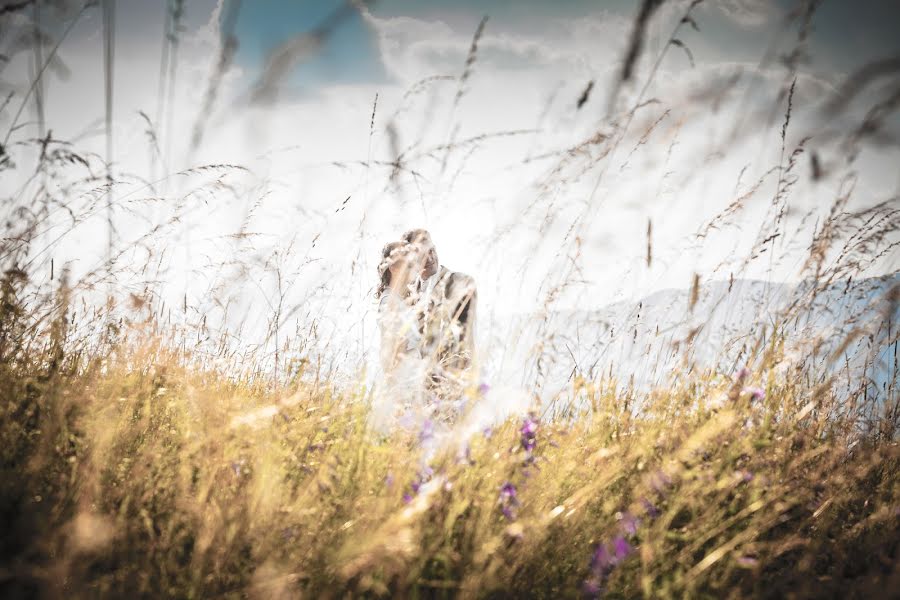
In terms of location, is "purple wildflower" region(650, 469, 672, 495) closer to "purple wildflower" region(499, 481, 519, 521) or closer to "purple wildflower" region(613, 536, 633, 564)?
"purple wildflower" region(613, 536, 633, 564)

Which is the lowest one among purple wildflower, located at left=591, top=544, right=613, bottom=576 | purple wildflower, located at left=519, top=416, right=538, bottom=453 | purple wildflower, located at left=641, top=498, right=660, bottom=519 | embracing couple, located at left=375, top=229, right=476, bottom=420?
purple wildflower, located at left=641, top=498, right=660, bottom=519

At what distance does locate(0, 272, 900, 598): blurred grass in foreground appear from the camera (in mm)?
956

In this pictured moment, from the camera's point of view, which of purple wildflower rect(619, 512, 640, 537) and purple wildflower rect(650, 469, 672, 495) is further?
purple wildflower rect(650, 469, 672, 495)

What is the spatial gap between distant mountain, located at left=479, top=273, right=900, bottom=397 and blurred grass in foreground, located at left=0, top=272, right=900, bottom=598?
20cm

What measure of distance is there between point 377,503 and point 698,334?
1635mm

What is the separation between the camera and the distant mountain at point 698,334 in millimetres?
1765

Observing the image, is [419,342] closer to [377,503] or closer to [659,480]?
[377,503]

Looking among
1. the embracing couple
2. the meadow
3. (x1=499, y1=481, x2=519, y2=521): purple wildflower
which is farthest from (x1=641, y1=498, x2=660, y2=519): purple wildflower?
the embracing couple

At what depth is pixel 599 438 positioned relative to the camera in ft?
5.75

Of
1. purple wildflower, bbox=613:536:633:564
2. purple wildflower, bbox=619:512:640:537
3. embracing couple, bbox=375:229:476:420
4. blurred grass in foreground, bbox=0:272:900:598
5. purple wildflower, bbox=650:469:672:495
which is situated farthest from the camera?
embracing couple, bbox=375:229:476:420

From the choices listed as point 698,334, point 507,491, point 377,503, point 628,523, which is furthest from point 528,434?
point 698,334

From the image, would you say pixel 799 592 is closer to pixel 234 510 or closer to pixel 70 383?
pixel 234 510

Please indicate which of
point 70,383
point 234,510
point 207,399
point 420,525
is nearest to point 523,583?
point 420,525

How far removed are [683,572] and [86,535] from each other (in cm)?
154
